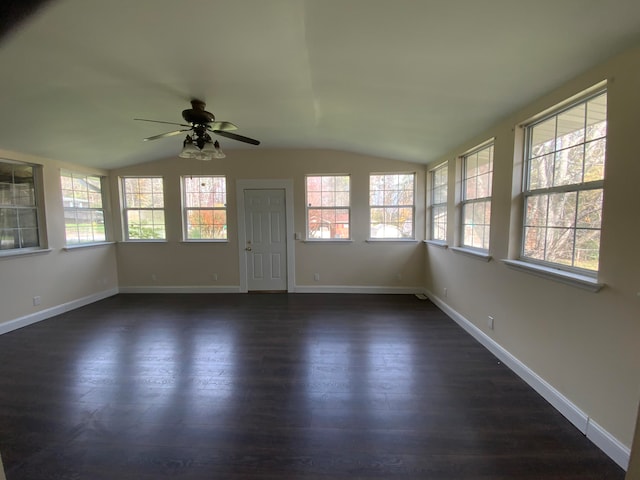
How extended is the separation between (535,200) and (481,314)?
4.26 ft

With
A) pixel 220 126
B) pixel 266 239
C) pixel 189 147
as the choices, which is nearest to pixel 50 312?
pixel 266 239

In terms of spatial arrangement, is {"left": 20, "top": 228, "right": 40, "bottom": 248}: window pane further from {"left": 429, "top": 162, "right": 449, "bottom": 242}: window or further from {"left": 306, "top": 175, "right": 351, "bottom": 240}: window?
{"left": 429, "top": 162, "right": 449, "bottom": 242}: window

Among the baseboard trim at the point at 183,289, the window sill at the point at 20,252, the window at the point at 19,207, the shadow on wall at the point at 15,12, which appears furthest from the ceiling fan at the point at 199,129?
the baseboard trim at the point at 183,289

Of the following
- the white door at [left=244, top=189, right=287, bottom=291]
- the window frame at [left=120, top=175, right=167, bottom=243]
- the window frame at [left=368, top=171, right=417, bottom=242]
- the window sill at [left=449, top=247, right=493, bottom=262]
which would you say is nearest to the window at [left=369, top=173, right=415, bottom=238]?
the window frame at [left=368, top=171, right=417, bottom=242]

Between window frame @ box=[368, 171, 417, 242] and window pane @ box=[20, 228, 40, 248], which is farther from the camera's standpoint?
window frame @ box=[368, 171, 417, 242]

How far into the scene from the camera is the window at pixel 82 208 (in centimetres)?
399

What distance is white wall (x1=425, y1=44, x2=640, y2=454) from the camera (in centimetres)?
141

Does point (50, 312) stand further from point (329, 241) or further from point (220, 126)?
point (329, 241)

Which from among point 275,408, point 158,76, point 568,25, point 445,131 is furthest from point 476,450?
point 158,76

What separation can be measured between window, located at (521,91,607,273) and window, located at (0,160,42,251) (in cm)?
579

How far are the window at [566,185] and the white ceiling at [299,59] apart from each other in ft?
0.99

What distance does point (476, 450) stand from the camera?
1.55m

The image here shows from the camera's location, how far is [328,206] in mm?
4719

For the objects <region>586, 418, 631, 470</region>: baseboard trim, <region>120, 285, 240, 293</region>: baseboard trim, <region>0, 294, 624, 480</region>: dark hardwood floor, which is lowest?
<region>0, 294, 624, 480</region>: dark hardwood floor
